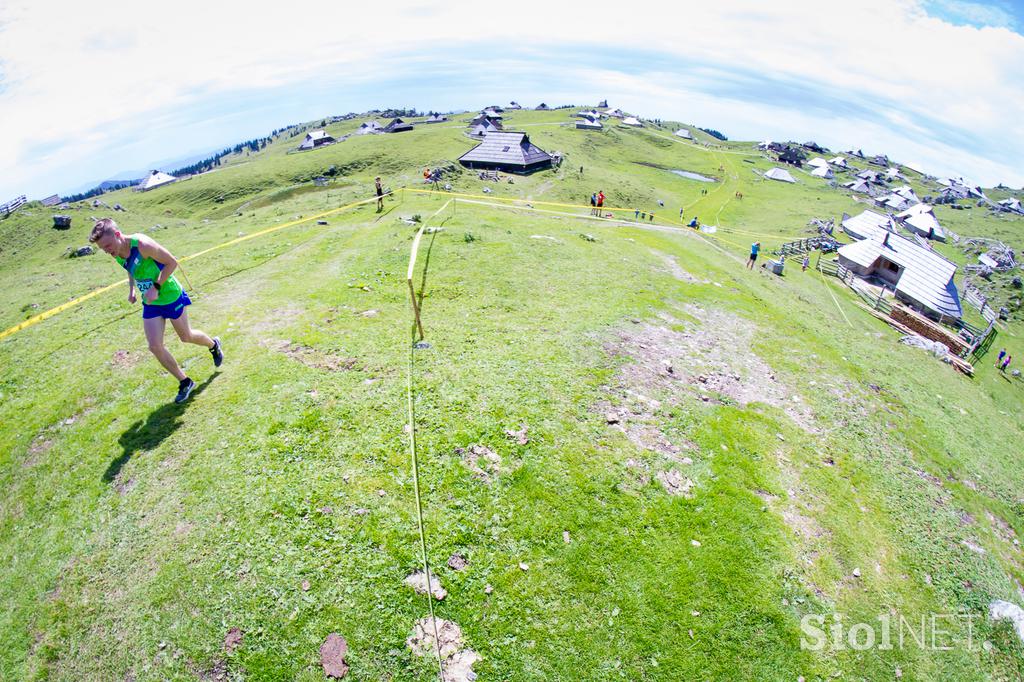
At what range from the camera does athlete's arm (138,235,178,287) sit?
9758 millimetres

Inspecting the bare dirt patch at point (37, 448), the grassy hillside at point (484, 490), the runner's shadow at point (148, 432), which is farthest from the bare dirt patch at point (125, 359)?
the runner's shadow at point (148, 432)

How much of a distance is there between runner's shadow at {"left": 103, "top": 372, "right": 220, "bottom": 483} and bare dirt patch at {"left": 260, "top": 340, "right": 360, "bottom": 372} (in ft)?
9.72

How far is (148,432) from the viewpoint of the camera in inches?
405

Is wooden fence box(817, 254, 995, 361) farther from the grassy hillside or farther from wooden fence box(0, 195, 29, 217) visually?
wooden fence box(0, 195, 29, 217)

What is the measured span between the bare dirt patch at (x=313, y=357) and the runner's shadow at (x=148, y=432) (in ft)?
9.72

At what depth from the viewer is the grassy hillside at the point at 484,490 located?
7.28 meters

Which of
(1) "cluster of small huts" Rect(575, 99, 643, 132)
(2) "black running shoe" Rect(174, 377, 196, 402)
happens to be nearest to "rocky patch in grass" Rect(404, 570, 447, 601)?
(2) "black running shoe" Rect(174, 377, 196, 402)

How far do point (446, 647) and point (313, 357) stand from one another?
379 inches

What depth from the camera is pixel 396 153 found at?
7862 cm

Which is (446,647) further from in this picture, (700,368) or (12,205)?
(12,205)

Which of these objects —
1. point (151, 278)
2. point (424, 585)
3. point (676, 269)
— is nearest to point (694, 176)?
point (676, 269)

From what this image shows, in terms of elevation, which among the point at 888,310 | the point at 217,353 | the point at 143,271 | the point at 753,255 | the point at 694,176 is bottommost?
the point at 888,310

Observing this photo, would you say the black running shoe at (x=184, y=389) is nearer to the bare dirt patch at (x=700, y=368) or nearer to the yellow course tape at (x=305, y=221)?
the yellow course tape at (x=305, y=221)

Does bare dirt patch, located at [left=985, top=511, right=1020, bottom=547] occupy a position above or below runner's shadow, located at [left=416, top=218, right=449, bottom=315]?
below
